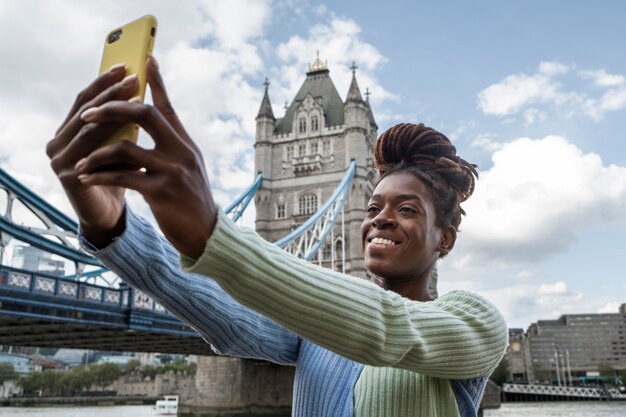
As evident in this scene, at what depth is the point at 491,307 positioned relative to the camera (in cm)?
135

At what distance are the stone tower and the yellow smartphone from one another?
32.6 m

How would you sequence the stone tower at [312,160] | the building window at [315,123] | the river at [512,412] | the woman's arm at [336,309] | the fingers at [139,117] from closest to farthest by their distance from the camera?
the fingers at [139,117] < the woman's arm at [336,309] < the river at [512,412] < the stone tower at [312,160] < the building window at [315,123]

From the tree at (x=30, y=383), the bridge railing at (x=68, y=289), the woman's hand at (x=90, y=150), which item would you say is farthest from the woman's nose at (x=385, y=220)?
the tree at (x=30, y=383)

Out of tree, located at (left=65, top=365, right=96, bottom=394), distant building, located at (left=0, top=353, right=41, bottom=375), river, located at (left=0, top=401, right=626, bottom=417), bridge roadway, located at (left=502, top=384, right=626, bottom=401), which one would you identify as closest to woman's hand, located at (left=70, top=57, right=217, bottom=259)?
river, located at (left=0, top=401, right=626, bottom=417)

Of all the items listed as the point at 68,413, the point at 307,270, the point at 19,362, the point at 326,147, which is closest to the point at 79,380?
the point at 19,362

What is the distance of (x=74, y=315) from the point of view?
14.7m

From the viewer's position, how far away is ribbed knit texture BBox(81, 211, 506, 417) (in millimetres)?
921

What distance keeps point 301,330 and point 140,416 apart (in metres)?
39.9

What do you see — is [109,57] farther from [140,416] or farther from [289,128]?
[140,416]

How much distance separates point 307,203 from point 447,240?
3418 cm

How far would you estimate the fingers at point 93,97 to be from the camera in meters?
0.81

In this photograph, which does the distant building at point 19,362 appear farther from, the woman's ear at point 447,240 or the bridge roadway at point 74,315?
the woman's ear at point 447,240

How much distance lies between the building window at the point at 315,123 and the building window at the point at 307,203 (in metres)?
4.25

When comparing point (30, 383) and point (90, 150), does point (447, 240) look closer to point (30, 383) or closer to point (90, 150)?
point (90, 150)
